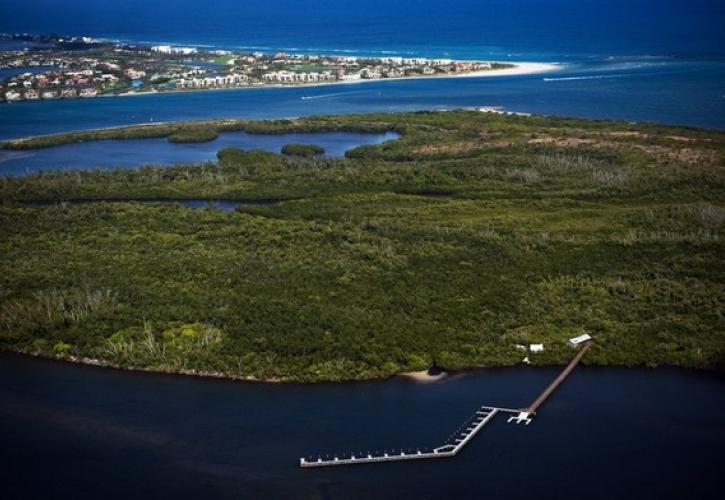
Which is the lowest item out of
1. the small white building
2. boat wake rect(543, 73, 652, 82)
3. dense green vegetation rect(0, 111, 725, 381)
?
the small white building

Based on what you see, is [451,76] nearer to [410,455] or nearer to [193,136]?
[193,136]

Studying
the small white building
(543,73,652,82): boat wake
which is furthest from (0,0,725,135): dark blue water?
the small white building

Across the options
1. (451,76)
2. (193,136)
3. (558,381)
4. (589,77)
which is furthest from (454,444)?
(451,76)

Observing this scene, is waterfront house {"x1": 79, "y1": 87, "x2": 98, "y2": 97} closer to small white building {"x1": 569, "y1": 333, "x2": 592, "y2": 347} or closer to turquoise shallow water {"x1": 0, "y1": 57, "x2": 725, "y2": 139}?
turquoise shallow water {"x1": 0, "y1": 57, "x2": 725, "y2": 139}

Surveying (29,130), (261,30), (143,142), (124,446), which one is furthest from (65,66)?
(124,446)

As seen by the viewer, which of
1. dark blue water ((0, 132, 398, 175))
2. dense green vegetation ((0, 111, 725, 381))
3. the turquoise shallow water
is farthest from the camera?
the turquoise shallow water

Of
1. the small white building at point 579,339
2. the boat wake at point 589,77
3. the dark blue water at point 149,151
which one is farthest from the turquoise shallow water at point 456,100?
the small white building at point 579,339

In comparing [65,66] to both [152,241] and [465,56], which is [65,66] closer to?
[465,56]
